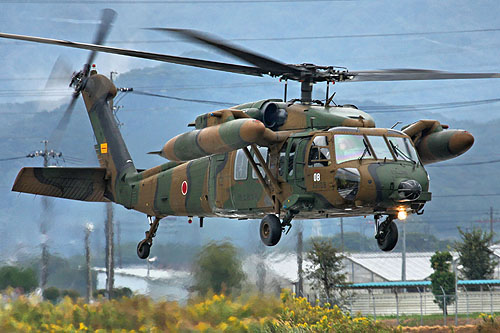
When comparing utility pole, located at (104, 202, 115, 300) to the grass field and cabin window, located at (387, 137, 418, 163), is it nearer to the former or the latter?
the grass field

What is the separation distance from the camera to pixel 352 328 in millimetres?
20672

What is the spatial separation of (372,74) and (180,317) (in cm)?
697

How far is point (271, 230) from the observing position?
16484 millimetres

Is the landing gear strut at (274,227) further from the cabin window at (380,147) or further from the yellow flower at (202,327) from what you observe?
the yellow flower at (202,327)

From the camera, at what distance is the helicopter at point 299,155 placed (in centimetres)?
1544

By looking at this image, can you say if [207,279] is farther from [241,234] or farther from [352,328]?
[352,328]

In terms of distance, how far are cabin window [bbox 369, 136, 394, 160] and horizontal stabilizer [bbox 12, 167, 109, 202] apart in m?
9.18

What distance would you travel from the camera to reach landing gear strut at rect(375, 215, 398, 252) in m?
17.3

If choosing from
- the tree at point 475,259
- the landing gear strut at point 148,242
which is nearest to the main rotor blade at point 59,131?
the landing gear strut at point 148,242

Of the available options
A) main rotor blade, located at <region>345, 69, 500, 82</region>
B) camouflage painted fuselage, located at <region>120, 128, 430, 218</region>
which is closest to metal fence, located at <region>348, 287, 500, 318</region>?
Result: camouflage painted fuselage, located at <region>120, 128, 430, 218</region>

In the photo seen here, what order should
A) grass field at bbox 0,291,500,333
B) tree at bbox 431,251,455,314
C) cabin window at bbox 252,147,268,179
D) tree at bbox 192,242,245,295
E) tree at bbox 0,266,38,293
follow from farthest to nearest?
tree at bbox 431,251,455,314, tree at bbox 0,266,38,293, tree at bbox 192,242,245,295, grass field at bbox 0,291,500,333, cabin window at bbox 252,147,268,179

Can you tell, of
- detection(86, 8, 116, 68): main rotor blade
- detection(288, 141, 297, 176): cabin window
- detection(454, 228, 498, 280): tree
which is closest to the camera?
detection(288, 141, 297, 176): cabin window

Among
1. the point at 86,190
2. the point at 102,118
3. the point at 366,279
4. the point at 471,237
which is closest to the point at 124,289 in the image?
the point at 86,190

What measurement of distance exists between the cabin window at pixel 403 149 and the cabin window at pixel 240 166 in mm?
3309
